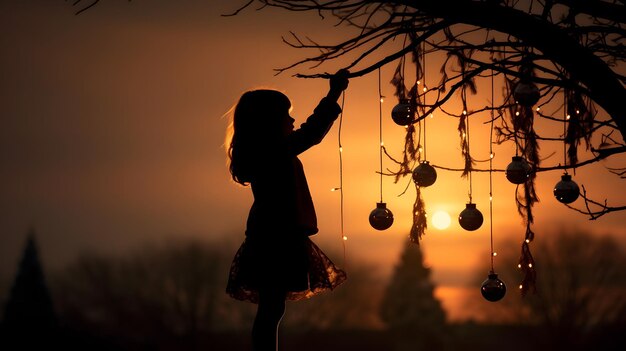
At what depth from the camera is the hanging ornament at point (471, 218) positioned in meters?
5.23

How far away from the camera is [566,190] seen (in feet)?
16.5

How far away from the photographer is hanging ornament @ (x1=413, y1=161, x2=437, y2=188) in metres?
5.13

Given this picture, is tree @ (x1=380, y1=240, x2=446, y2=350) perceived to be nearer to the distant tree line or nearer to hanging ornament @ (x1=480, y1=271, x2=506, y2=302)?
the distant tree line

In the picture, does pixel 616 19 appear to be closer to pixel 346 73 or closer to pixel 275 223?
pixel 346 73

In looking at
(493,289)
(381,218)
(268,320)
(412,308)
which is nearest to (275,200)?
(268,320)

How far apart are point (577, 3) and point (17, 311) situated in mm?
16143

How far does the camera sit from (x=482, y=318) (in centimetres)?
2606

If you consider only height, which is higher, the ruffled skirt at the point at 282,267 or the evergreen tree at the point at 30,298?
the ruffled skirt at the point at 282,267

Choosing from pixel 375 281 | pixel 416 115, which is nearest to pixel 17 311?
pixel 375 281

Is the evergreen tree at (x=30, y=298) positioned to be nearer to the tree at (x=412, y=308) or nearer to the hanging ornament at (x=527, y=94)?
the tree at (x=412, y=308)

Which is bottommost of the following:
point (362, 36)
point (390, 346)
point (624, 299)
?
point (390, 346)

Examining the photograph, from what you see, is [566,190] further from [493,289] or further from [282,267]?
[282,267]

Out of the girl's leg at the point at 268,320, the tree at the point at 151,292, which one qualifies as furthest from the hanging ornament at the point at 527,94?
the tree at the point at 151,292

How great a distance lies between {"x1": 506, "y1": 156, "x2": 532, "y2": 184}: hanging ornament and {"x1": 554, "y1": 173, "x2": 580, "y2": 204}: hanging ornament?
0.60ft
